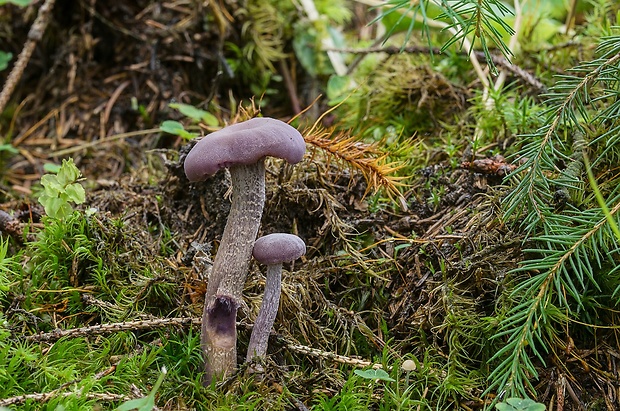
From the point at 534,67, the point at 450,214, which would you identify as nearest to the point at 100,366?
the point at 450,214

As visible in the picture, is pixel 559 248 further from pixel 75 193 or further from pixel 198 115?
pixel 198 115

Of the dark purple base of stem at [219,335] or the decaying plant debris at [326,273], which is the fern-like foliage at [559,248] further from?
the dark purple base of stem at [219,335]

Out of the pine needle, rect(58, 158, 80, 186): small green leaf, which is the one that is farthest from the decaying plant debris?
rect(58, 158, 80, 186): small green leaf

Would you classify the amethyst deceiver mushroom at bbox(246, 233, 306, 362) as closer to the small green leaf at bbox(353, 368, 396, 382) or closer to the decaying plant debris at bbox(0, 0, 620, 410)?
the decaying plant debris at bbox(0, 0, 620, 410)

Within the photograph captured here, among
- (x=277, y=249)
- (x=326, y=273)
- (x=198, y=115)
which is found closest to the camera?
(x=277, y=249)

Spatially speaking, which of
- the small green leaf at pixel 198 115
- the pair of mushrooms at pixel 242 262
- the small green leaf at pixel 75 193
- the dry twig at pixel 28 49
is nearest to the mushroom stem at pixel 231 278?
the pair of mushrooms at pixel 242 262

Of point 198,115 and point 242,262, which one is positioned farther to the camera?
point 198,115

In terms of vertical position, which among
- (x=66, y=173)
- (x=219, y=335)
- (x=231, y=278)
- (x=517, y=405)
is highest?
(x=66, y=173)

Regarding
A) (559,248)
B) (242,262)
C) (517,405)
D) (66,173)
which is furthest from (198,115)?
(517,405)
